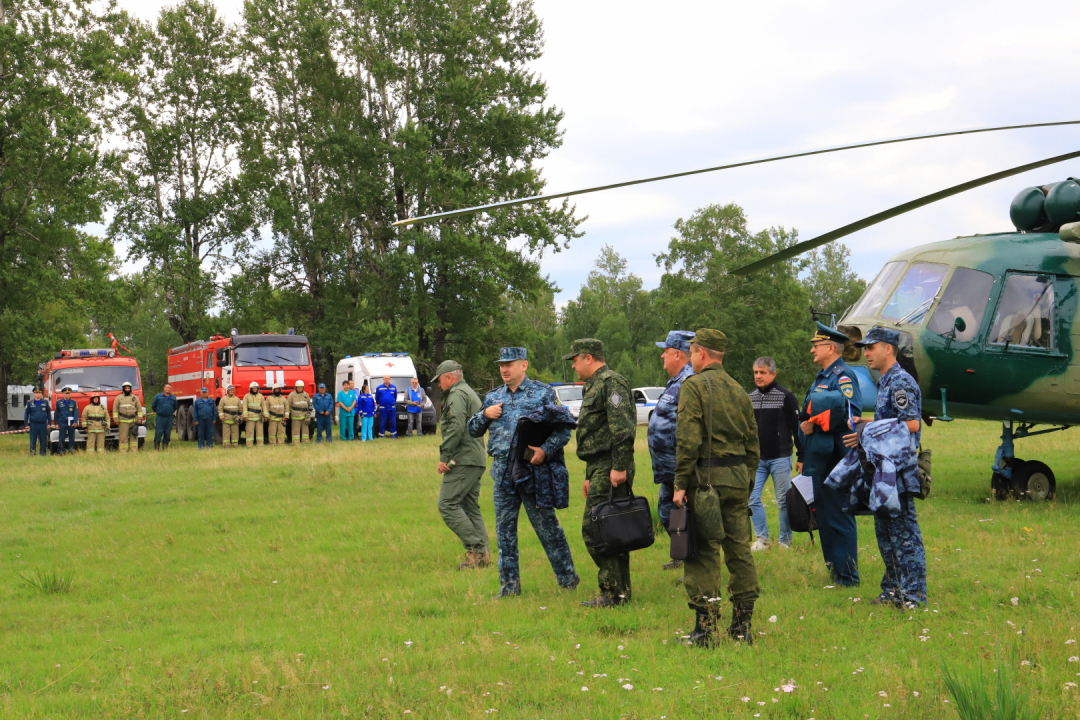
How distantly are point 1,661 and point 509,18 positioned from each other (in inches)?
1316

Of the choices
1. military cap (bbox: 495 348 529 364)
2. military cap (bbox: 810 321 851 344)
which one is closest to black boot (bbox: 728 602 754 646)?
military cap (bbox: 810 321 851 344)

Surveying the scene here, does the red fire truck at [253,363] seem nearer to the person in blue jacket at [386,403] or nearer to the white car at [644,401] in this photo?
the person in blue jacket at [386,403]

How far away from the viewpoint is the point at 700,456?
207 inches

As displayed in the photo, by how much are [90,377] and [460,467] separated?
19161 mm

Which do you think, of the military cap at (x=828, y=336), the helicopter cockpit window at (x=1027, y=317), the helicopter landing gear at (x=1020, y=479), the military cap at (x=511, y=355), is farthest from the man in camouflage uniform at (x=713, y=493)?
the helicopter landing gear at (x=1020, y=479)

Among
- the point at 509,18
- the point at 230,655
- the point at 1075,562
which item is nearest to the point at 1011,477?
the point at 1075,562

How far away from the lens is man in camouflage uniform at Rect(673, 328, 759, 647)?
5207 millimetres

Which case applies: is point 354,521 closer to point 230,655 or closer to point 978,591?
point 230,655

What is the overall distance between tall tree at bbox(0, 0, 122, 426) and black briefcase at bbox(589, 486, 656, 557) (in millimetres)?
24711

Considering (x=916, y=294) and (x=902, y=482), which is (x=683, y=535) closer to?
(x=902, y=482)

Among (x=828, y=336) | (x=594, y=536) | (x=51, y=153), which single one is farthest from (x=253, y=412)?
(x=828, y=336)

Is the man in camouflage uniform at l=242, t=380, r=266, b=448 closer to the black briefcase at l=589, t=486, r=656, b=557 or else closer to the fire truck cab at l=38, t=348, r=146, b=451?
the fire truck cab at l=38, t=348, r=146, b=451

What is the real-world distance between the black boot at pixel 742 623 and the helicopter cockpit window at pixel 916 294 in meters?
6.15

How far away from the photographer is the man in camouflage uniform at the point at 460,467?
8070mm
